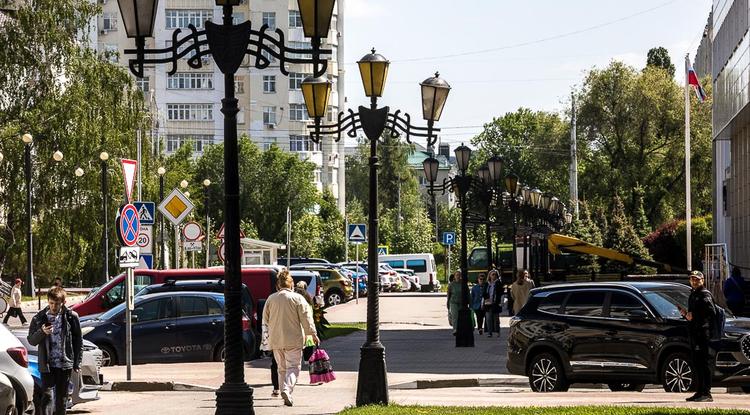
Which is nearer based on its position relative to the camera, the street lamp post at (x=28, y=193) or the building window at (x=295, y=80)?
the street lamp post at (x=28, y=193)

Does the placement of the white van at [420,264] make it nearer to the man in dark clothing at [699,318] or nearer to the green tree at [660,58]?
the green tree at [660,58]

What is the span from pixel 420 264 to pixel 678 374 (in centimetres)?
7441

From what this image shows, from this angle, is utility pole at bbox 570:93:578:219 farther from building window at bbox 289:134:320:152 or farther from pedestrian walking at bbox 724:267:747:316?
building window at bbox 289:134:320:152

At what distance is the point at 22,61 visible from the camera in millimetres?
59062

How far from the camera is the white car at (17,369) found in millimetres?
13727

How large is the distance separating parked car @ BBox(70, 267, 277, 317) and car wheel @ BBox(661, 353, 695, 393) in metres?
15.1

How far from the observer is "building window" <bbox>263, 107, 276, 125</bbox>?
122188 mm

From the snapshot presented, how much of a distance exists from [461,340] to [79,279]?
45.5m

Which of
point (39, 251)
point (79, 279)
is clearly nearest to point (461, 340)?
point (39, 251)

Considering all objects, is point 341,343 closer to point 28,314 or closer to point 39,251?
point 28,314

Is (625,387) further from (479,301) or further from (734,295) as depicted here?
(479,301)

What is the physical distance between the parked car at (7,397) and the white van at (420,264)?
80.4m

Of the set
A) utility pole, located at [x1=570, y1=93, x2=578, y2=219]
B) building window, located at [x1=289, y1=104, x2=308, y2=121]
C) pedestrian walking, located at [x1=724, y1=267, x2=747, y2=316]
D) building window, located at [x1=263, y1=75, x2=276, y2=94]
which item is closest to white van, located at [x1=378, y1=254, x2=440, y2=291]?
utility pole, located at [x1=570, y1=93, x2=578, y2=219]

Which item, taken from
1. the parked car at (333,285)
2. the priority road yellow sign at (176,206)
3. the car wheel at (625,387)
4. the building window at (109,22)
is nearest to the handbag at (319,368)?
the car wheel at (625,387)
